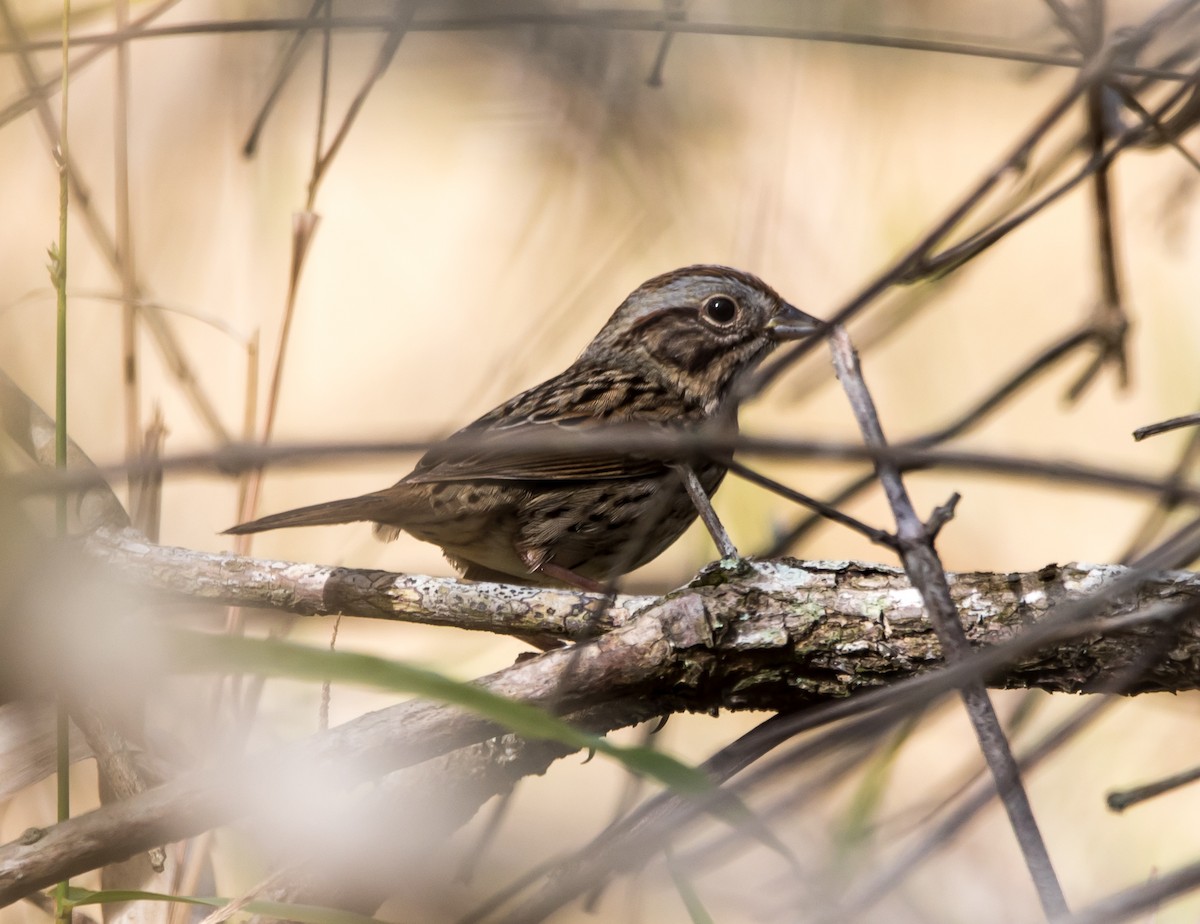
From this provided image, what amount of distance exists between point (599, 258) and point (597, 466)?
119 centimetres

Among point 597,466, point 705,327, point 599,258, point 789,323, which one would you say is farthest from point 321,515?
point 599,258

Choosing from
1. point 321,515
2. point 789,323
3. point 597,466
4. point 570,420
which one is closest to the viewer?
point 321,515

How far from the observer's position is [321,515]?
8.66ft

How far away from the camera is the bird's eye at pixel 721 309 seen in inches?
134

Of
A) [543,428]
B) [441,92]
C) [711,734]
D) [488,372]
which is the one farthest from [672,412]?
[441,92]

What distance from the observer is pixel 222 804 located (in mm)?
1390

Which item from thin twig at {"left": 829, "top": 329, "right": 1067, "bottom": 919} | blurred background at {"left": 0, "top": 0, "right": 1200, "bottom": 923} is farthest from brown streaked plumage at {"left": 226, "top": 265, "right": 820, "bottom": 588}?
thin twig at {"left": 829, "top": 329, "right": 1067, "bottom": 919}

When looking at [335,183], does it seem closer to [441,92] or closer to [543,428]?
[441,92]

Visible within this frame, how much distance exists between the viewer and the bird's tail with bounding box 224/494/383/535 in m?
2.42

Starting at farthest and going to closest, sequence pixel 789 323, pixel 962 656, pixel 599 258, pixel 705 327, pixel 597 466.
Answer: pixel 599 258
pixel 705 327
pixel 789 323
pixel 597 466
pixel 962 656

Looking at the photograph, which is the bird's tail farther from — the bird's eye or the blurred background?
the bird's eye

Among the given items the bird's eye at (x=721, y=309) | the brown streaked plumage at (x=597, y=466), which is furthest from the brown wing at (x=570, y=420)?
the bird's eye at (x=721, y=309)

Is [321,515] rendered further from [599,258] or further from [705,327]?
[599,258]

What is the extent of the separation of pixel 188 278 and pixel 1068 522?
10.4 ft
